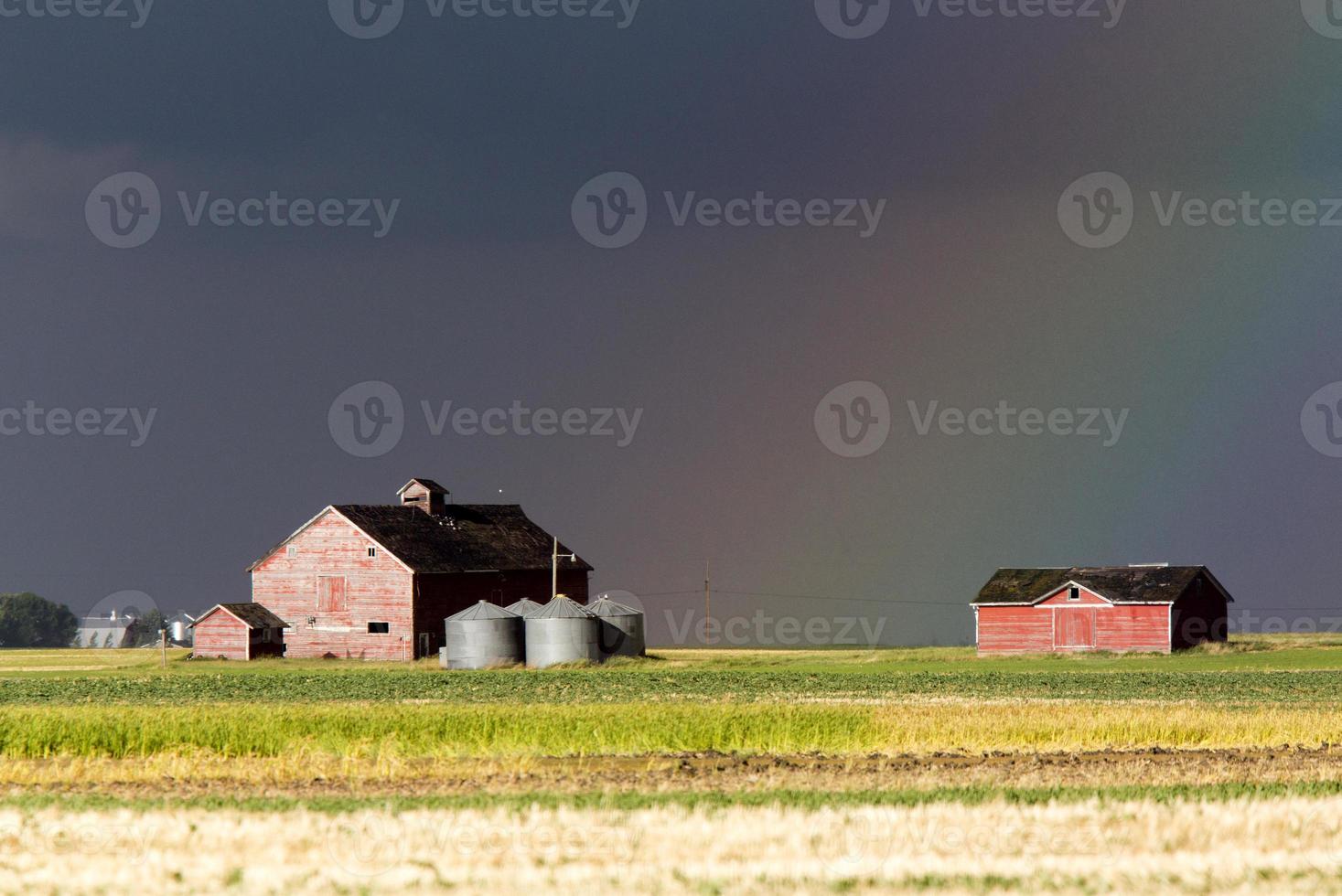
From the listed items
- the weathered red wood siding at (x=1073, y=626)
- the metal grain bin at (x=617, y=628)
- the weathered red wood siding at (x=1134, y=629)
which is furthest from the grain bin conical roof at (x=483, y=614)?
the weathered red wood siding at (x=1134, y=629)

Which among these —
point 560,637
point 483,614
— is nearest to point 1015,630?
point 560,637

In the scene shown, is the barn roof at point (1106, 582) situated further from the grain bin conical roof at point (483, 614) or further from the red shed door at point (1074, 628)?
the grain bin conical roof at point (483, 614)

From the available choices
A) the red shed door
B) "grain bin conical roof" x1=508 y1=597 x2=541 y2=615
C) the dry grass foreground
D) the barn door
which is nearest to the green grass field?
the dry grass foreground

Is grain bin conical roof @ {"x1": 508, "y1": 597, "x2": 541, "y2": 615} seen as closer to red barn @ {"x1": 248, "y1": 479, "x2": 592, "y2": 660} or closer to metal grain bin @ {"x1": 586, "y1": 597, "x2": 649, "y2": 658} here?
metal grain bin @ {"x1": 586, "y1": 597, "x2": 649, "y2": 658}

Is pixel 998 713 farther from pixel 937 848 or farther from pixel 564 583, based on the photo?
pixel 564 583

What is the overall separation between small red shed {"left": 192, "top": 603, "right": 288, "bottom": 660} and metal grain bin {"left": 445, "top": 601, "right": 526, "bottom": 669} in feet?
41.4

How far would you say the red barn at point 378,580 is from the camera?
259 feet

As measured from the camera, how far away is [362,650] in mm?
79438

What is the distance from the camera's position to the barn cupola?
282ft

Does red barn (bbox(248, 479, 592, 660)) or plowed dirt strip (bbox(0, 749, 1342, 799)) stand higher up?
red barn (bbox(248, 479, 592, 660))

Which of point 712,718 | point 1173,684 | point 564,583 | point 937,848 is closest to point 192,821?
point 937,848

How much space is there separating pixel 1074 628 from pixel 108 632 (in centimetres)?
12398

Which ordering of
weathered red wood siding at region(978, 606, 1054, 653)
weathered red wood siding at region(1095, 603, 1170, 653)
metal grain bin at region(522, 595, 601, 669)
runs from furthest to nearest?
weathered red wood siding at region(978, 606, 1054, 653), weathered red wood siding at region(1095, 603, 1170, 653), metal grain bin at region(522, 595, 601, 669)

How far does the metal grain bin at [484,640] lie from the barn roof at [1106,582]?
86.5ft
